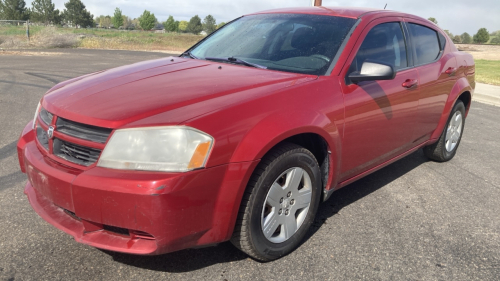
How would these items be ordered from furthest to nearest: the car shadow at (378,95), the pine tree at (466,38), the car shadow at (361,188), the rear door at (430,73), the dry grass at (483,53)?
the pine tree at (466,38) < the dry grass at (483,53) < the rear door at (430,73) < the car shadow at (361,188) < the car shadow at (378,95)

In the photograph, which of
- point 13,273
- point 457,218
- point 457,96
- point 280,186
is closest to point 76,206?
point 13,273

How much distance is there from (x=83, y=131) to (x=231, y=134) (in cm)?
83

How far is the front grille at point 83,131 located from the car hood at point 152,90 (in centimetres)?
4

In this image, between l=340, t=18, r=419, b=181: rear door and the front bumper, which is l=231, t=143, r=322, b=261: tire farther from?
l=340, t=18, r=419, b=181: rear door

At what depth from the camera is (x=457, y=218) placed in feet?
11.8

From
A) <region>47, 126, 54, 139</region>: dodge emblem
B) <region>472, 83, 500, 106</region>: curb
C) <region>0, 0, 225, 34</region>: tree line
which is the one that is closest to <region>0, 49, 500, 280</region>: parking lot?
<region>47, 126, 54, 139</region>: dodge emblem

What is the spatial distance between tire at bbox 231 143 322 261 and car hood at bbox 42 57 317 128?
1.51 feet

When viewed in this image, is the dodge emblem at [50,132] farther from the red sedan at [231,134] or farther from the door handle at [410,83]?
the door handle at [410,83]

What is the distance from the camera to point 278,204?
8.91 ft

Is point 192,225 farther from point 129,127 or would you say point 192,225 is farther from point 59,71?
point 59,71

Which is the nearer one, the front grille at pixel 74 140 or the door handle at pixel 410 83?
the front grille at pixel 74 140

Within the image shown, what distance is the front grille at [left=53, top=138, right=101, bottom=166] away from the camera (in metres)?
2.35

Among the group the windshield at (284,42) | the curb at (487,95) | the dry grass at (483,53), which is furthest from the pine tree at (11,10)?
the windshield at (284,42)

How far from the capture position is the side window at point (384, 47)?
3.42 m
